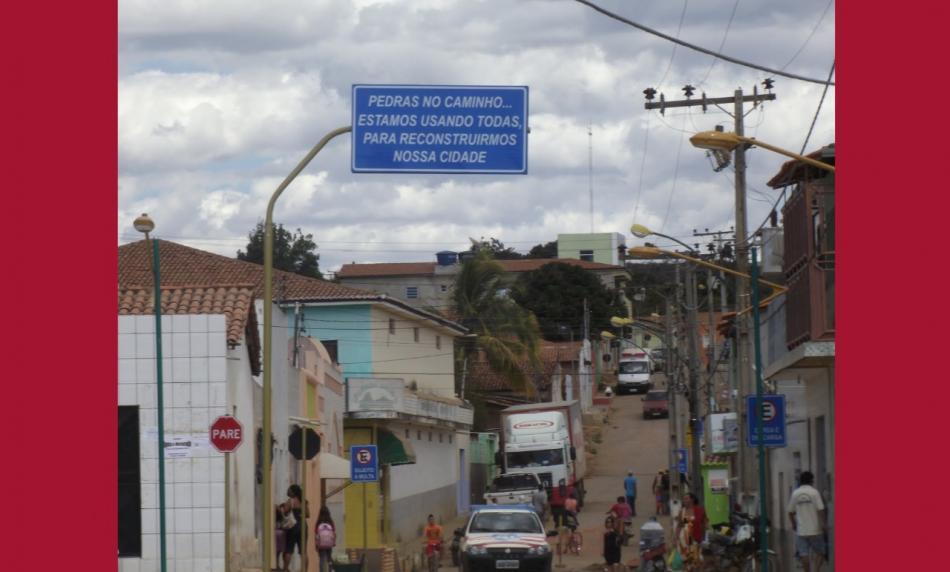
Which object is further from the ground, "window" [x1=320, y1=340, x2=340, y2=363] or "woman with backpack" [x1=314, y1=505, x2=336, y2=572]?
"window" [x1=320, y1=340, x2=340, y2=363]

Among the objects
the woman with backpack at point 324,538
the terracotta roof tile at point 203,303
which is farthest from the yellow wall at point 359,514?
the terracotta roof tile at point 203,303

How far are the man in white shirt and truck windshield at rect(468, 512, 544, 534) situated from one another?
9.11 meters

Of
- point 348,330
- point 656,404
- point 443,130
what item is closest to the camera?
point 443,130

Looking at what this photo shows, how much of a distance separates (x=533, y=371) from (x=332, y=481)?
32.7 metres

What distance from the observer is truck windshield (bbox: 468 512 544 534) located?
30.7 m

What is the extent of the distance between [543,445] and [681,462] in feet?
16.9

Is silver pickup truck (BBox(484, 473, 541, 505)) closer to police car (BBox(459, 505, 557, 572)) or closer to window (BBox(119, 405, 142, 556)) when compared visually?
police car (BBox(459, 505, 557, 572))

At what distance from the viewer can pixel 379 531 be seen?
144 feet

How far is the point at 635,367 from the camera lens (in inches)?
3730

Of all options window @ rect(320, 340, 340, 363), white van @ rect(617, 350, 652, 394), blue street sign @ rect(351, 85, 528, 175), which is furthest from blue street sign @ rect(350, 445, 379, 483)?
white van @ rect(617, 350, 652, 394)

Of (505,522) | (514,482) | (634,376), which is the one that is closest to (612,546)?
(505,522)

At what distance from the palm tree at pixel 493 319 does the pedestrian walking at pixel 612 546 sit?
3411cm

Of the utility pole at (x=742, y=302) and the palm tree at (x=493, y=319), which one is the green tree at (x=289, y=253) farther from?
the utility pole at (x=742, y=302)

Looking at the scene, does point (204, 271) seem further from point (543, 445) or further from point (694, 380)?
point (694, 380)
